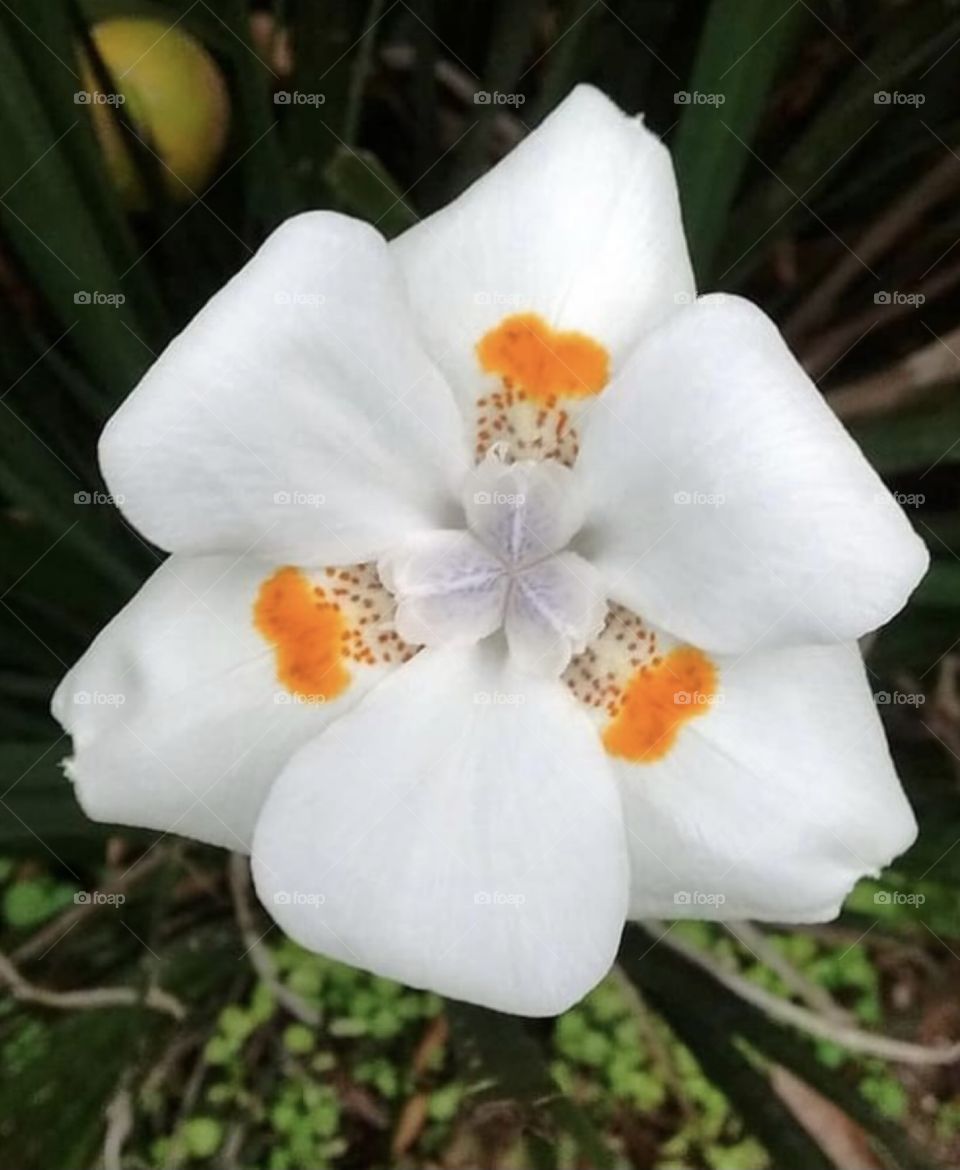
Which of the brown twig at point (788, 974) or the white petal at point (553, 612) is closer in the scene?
the white petal at point (553, 612)

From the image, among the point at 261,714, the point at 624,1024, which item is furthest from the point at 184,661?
the point at 624,1024

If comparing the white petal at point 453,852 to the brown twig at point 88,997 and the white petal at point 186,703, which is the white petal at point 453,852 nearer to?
the white petal at point 186,703

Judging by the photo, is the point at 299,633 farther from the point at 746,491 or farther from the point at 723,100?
the point at 723,100

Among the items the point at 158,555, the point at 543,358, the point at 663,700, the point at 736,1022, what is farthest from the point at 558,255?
the point at 736,1022

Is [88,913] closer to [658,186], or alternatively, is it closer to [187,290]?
[187,290]

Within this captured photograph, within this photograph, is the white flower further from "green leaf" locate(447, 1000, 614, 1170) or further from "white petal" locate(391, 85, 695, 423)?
"green leaf" locate(447, 1000, 614, 1170)

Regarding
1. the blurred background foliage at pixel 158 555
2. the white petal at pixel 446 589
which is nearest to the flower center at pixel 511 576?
the white petal at pixel 446 589

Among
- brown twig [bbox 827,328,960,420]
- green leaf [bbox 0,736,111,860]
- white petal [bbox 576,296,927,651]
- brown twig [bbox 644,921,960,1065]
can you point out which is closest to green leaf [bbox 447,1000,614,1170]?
brown twig [bbox 644,921,960,1065]
